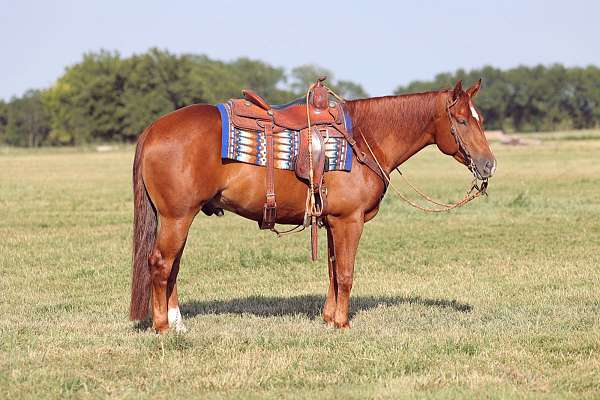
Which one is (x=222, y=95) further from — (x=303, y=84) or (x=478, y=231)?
(x=478, y=231)

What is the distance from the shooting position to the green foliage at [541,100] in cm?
11788

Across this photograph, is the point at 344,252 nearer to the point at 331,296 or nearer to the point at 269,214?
the point at 331,296

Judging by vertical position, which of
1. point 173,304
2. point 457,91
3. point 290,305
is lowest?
point 290,305

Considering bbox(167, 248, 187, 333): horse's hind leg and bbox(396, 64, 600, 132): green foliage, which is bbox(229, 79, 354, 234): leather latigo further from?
bbox(396, 64, 600, 132): green foliage

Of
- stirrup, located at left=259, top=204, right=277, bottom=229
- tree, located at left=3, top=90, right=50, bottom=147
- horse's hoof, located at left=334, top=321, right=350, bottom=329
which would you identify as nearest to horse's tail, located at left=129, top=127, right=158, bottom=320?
stirrup, located at left=259, top=204, right=277, bottom=229

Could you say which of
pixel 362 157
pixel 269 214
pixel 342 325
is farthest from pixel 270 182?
pixel 342 325

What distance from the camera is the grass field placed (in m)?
6.50

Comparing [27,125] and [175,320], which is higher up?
[27,125]

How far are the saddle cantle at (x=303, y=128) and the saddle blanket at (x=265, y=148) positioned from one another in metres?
0.03

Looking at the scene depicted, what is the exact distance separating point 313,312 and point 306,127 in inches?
90.9

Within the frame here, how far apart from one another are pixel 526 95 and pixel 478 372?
388 ft

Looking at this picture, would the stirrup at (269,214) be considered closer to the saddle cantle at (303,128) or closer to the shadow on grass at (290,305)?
the saddle cantle at (303,128)

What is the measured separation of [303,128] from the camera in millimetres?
8336

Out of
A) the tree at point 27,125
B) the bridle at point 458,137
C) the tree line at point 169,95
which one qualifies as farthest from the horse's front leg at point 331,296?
the tree at point 27,125
